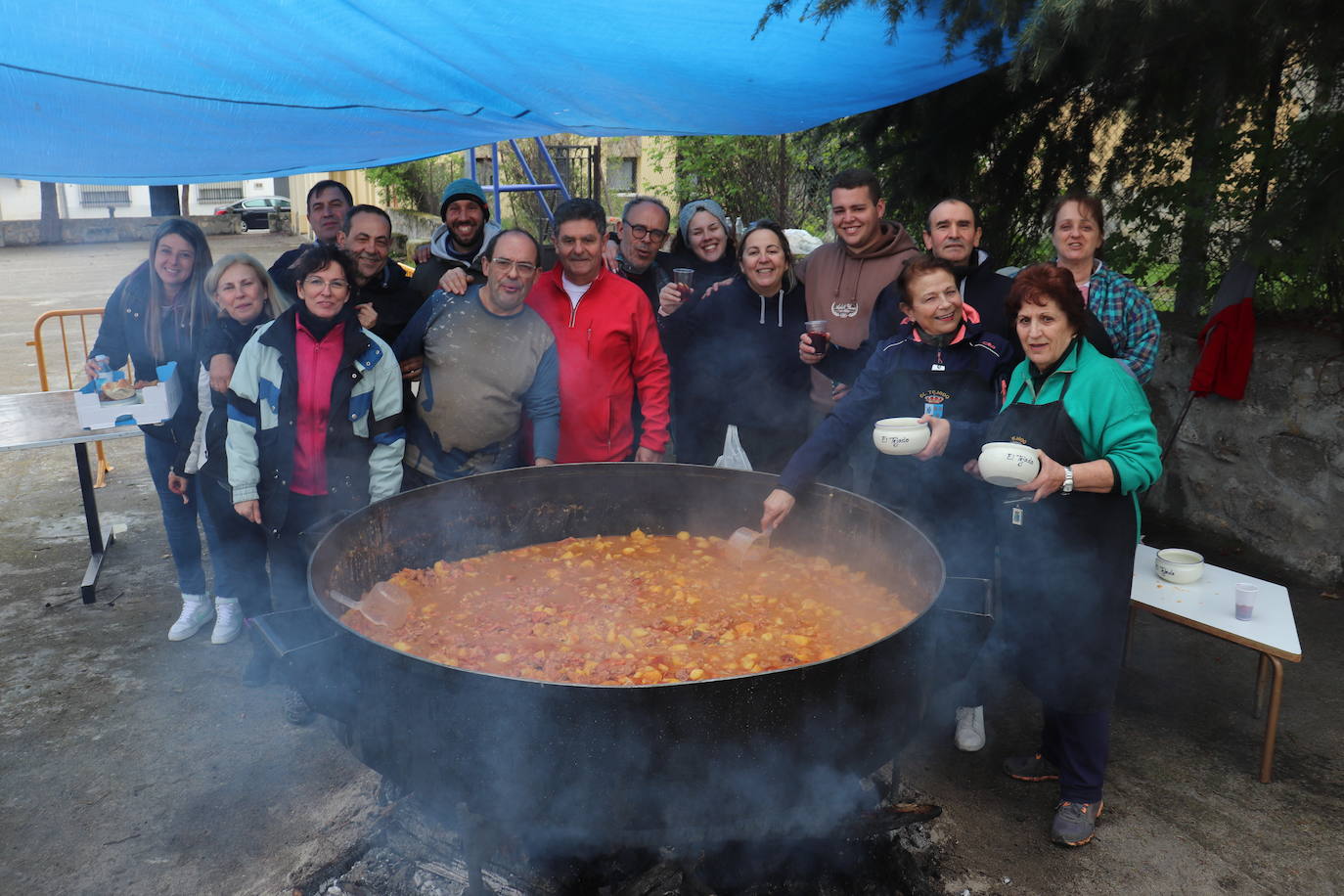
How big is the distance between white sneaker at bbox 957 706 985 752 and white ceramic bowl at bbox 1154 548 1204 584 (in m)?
0.96

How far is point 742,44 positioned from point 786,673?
9.40 feet

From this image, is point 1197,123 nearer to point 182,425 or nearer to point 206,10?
point 206,10

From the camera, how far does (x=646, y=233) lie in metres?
4.56

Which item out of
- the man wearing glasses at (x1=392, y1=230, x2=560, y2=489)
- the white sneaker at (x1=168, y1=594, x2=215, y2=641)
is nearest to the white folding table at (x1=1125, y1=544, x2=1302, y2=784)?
the man wearing glasses at (x1=392, y1=230, x2=560, y2=489)

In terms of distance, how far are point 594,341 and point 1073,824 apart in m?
2.60

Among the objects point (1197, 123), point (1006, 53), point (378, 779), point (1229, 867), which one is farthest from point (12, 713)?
point (1197, 123)

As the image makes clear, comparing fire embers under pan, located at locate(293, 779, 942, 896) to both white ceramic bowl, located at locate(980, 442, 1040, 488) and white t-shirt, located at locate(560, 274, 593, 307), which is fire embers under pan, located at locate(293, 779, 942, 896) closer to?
white ceramic bowl, located at locate(980, 442, 1040, 488)

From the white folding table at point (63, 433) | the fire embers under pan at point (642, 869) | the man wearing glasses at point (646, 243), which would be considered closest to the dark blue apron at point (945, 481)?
the fire embers under pan at point (642, 869)

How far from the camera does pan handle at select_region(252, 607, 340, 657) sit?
2.39 meters

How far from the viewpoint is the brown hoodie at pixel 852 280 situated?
4.04 meters

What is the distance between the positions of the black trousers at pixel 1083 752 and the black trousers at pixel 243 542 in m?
3.32

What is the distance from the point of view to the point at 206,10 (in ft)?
9.21

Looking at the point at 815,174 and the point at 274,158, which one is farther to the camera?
the point at 815,174

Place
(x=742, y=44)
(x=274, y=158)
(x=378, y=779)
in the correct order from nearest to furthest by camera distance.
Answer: (x=378, y=779)
(x=742, y=44)
(x=274, y=158)
